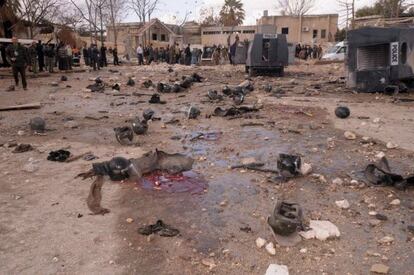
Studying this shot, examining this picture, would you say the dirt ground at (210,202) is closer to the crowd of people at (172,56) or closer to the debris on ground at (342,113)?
the debris on ground at (342,113)

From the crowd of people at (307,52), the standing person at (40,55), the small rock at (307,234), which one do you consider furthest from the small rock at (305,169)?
the crowd of people at (307,52)

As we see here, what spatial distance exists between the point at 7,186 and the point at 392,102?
8623mm

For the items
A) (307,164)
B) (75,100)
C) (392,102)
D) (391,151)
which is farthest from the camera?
(75,100)

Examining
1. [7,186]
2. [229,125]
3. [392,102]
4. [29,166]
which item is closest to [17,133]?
[29,166]

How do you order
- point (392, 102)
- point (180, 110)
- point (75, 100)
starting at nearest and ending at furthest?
point (180, 110), point (392, 102), point (75, 100)

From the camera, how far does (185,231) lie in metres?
3.66

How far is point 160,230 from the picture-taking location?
365 centimetres

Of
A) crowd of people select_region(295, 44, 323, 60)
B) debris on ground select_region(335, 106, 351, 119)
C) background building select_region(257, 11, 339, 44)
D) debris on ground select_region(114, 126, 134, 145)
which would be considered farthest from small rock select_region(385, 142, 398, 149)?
background building select_region(257, 11, 339, 44)

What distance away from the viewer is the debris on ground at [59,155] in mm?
5695

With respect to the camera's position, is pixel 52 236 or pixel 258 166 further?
pixel 258 166

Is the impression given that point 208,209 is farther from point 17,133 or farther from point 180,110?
point 180,110

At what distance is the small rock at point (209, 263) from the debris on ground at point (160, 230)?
460 mm

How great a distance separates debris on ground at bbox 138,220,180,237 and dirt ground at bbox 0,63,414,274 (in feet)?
0.19

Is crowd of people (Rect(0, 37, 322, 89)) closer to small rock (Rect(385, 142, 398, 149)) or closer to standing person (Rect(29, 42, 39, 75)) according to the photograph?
standing person (Rect(29, 42, 39, 75))
